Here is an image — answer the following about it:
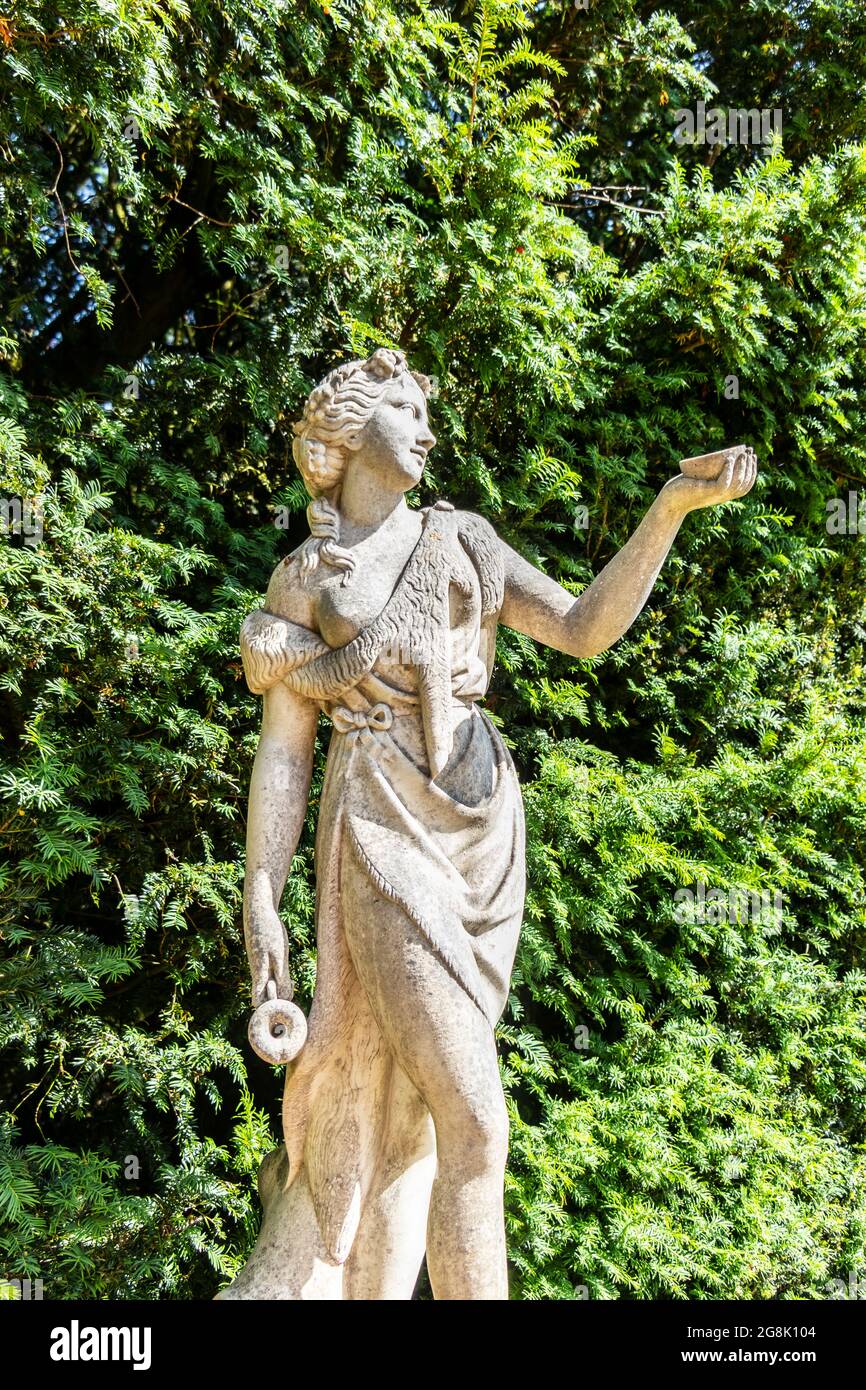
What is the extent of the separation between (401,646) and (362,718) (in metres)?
0.18

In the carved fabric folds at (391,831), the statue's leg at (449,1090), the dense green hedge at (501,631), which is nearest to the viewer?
the statue's leg at (449,1090)

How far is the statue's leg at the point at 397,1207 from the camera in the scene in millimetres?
2473

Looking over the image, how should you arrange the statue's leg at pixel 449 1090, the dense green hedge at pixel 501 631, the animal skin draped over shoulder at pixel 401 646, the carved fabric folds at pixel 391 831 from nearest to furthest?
1. the statue's leg at pixel 449 1090
2. the carved fabric folds at pixel 391 831
3. the animal skin draped over shoulder at pixel 401 646
4. the dense green hedge at pixel 501 631

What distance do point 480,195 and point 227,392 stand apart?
4.04ft

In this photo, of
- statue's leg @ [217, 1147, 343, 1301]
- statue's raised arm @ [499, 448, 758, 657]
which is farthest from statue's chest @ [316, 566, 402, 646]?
statue's leg @ [217, 1147, 343, 1301]

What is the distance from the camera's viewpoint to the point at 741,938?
4.88 metres

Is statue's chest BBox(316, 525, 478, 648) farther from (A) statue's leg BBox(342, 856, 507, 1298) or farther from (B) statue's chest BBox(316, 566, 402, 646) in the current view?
(A) statue's leg BBox(342, 856, 507, 1298)

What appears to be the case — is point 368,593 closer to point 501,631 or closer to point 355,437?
point 355,437

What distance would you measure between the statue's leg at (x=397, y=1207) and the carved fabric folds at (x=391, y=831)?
0.02 metres

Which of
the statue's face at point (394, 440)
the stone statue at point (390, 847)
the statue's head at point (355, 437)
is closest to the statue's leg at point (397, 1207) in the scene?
the stone statue at point (390, 847)

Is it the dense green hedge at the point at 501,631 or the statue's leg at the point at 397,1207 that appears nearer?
the statue's leg at the point at 397,1207

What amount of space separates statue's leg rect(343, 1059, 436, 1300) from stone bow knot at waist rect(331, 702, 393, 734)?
694 millimetres

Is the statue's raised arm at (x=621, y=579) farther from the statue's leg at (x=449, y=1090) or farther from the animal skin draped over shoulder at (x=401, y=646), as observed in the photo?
the statue's leg at (x=449, y=1090)

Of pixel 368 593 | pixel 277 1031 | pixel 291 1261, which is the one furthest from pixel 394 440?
pixel 291 1261
